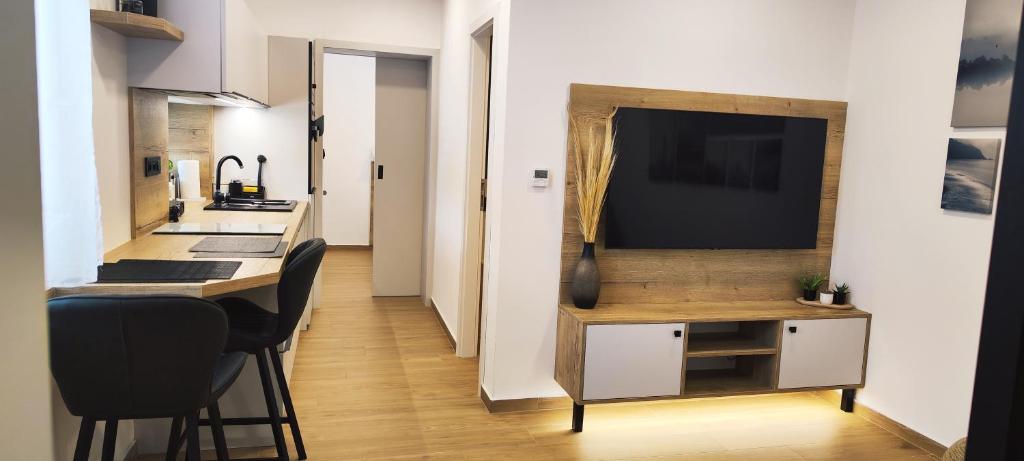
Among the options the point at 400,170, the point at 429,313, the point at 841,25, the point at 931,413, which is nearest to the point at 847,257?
the point at 931,413

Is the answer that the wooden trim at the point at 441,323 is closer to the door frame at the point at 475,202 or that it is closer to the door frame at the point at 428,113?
the door frame at the point at 428,113

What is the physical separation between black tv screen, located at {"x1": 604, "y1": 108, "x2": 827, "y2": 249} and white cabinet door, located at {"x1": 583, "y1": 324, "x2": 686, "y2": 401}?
46 centimetres

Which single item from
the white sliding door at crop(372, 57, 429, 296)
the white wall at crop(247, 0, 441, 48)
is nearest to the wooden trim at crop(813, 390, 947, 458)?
the white sliding door at crop(372, 57, 429, 296)

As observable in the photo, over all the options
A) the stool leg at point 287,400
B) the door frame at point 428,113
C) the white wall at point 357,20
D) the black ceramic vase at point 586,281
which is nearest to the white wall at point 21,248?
the stool leg at point 287,400

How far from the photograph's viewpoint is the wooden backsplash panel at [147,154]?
3.01 metres

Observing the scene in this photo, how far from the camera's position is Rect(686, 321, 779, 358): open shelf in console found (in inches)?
134

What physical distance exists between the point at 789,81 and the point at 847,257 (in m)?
1.02

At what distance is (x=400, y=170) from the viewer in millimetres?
5715

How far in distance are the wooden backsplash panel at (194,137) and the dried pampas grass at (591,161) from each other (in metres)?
2.72

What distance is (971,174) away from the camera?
307 cm

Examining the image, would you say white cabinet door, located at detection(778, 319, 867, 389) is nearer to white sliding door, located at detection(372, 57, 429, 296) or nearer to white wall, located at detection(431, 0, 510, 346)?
white wall, located at detection(431, 0, 510, 346)

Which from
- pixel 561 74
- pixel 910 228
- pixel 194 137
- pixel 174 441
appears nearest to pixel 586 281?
pixel 561 74

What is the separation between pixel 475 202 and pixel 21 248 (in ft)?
11.1

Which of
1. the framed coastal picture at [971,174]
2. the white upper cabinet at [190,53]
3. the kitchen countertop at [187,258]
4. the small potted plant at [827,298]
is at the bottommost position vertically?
the small potted plant at [827,298]
